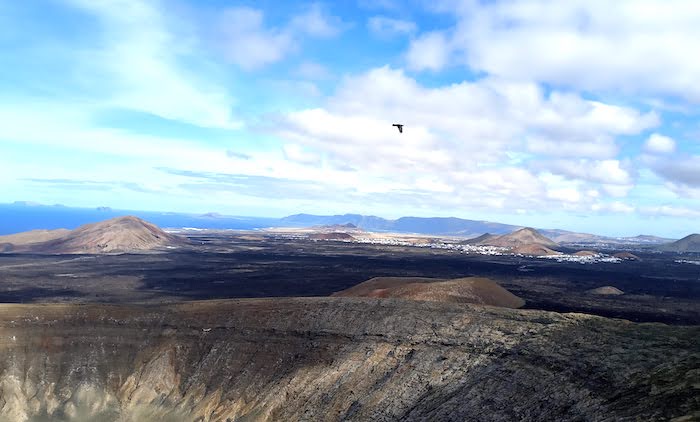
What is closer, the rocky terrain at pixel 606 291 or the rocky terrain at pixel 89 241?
the rocky terrain at pixel 606 291

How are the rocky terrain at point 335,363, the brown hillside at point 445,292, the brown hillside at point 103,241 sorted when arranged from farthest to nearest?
the brown hillside at point 103,241 → the brown hillside at point 445,292 → the rocky terrain at point 335,363

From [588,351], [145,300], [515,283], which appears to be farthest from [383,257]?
[588,351]

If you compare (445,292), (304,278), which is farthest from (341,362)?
(304,278)

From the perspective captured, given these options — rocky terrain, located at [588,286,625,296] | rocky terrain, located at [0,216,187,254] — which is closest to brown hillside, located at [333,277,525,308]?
rocky terrain, located at [588,286,625,296]

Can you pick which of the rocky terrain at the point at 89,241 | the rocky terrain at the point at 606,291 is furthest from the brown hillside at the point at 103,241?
the rocky terrain at the point at 606,291

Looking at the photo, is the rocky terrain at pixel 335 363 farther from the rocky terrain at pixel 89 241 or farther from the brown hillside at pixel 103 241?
the rocky terrain at pixel 89 241

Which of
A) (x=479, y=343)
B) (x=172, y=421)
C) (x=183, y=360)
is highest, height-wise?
(x=479, y=343)

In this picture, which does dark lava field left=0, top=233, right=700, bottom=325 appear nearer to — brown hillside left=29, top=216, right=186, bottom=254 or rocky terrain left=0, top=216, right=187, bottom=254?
rocky terrain left=0, top=216, right=187, bottom=254

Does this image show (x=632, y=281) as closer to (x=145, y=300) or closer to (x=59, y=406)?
(x=145, y=300)
